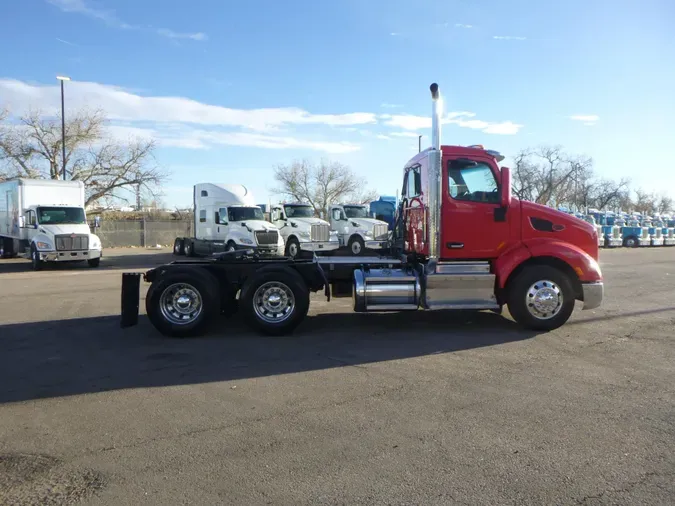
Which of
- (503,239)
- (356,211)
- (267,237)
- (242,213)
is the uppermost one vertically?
(356,211)

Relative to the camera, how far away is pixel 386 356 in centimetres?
698

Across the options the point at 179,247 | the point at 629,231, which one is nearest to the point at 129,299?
the point at 179,247

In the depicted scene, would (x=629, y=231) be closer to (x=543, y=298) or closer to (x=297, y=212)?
(x=297, y=212)

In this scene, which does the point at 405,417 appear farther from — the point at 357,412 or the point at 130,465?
the point at 130,465

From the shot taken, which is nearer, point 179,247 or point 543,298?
point 543,298

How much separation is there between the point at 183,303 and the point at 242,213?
15238 millimetres

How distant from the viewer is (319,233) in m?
23.0

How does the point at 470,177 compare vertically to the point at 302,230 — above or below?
above

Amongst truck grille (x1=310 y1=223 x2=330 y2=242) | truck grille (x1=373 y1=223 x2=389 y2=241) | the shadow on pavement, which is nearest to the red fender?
the shadow on pavement

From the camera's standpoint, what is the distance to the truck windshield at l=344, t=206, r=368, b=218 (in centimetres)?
2498

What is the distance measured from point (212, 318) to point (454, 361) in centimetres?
367

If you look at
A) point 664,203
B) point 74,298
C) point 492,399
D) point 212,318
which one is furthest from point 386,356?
point 664,203

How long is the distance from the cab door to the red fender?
1.02 feet

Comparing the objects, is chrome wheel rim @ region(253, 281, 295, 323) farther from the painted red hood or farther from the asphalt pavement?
the painted red hood
